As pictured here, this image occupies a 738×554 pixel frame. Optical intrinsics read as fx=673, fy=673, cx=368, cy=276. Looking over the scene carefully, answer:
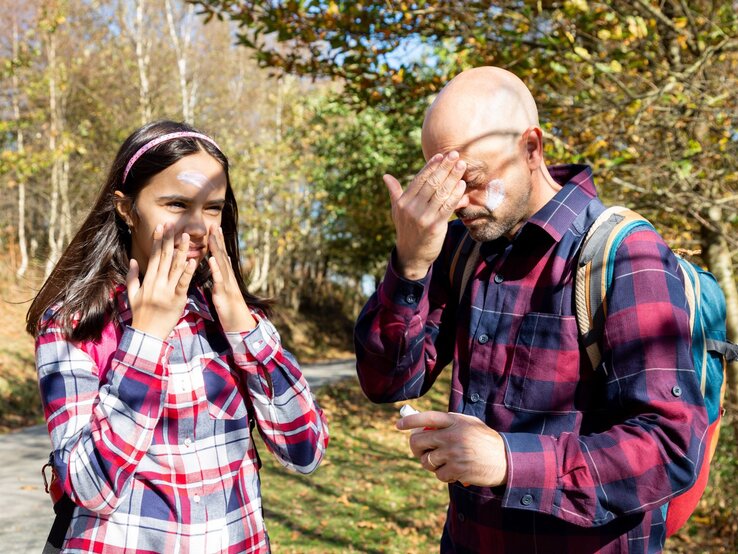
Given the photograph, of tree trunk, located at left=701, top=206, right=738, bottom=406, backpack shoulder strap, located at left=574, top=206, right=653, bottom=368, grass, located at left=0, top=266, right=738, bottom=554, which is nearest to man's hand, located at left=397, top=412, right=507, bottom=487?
backpack shoulder strap, located at left=574, top=206, right=653, bottom=368

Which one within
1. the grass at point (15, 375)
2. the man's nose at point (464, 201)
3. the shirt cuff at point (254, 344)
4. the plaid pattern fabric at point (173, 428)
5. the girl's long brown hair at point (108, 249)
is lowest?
the grass at point (15, 375)

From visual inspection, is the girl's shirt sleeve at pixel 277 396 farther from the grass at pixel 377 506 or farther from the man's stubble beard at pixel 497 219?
the grass at pixel 377 506

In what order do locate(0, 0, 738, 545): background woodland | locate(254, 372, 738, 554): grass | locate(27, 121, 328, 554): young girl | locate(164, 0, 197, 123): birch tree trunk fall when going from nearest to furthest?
locate(27, 121, 328, 554): young girl, locate(0, 0, 738, 545): background woodland, locate(254, 372, 738, 554): grass, locate(164, 0, 197, 123): birch tree trunk

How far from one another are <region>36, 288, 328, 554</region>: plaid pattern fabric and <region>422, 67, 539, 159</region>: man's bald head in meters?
0.76

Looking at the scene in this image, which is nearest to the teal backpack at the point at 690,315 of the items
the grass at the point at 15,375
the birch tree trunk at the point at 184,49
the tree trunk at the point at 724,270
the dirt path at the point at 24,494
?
the tree trunk at the point at 724,270

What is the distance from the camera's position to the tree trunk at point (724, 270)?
5234 millimetres

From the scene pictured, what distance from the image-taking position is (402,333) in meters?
1.79

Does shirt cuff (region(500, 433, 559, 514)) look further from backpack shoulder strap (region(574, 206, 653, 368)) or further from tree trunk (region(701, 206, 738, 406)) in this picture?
tree trunk (region(701, 206, 738, 406))

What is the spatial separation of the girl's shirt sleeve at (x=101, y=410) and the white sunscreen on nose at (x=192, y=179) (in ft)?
1.70

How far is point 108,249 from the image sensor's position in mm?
2141

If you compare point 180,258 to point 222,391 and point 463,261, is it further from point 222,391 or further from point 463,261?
point 463,261

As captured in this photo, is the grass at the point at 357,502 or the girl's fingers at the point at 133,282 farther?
the grass at the point at 357,502

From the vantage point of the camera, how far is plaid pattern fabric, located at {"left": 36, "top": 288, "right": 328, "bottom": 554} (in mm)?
1671

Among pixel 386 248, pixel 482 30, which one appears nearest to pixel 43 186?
pixel 386 248
